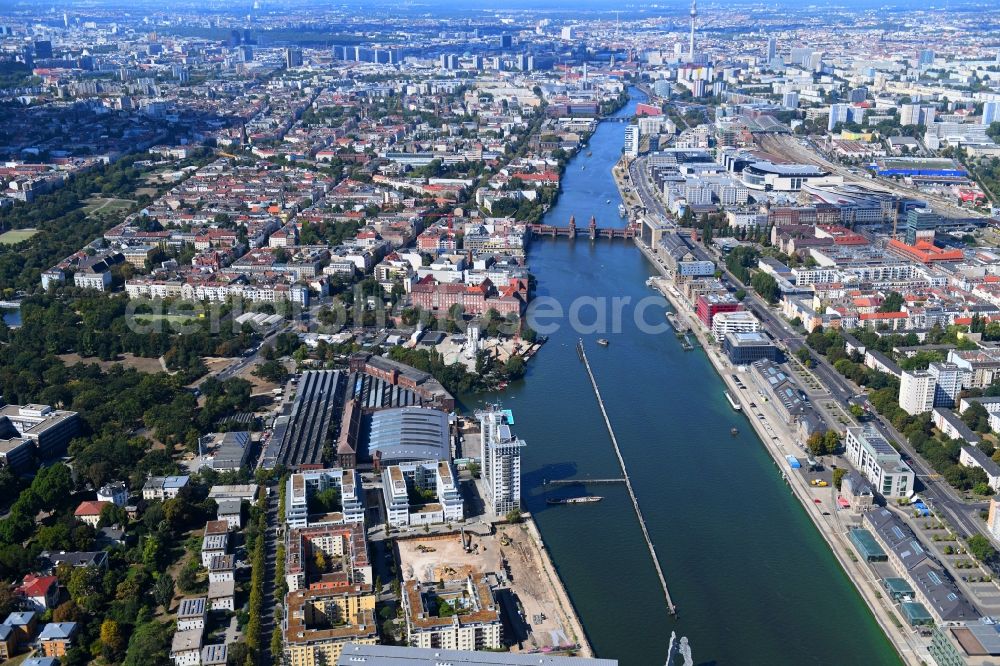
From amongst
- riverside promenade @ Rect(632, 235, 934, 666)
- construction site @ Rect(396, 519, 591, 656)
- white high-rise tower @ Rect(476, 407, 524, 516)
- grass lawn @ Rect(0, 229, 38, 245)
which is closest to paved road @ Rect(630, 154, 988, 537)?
riverside promenade @ Rect(632, 235, 934, 666)

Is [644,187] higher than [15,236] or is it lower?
higher

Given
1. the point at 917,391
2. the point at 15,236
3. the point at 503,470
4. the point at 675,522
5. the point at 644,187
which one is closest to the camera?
the point at 503,470

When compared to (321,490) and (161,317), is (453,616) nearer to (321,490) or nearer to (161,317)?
(321,490)

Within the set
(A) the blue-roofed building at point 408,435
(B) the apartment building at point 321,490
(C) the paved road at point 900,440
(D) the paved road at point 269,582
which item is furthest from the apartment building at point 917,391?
(D) the paved road at point 269,582

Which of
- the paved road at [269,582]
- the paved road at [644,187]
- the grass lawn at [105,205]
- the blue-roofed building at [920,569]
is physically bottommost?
the paved road at [269,582]

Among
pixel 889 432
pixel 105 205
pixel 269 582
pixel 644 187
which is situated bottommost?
pixel 269 582

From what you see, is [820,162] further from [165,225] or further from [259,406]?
[259,406]

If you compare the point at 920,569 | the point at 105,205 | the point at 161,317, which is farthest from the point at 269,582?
the point at 105,205

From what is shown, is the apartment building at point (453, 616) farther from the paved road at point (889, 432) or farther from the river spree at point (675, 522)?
the paved road at point (889, 432)
